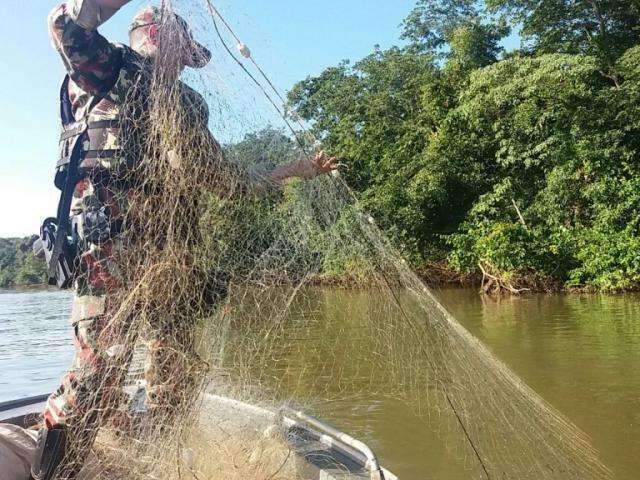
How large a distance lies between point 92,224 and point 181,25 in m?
0.83

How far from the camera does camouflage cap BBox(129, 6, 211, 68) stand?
241 cm

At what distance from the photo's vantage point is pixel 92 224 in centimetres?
225

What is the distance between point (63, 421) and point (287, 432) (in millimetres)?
1301

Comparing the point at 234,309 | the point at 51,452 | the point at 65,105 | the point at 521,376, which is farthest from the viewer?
the point at 521,376

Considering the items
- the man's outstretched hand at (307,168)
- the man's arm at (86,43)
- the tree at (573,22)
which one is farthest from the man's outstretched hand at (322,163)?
the tree at (573,22)

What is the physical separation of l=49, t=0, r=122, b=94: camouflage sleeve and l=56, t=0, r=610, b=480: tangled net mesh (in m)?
0.12

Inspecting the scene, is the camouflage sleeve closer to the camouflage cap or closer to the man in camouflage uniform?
the man in camouflage uniform

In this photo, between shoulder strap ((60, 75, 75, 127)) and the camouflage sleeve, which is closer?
the camouflage sleeve

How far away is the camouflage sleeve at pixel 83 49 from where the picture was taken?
2.12 m

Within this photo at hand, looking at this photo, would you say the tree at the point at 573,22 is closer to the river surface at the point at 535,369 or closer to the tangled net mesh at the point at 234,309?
the river surface at the point at 535,369

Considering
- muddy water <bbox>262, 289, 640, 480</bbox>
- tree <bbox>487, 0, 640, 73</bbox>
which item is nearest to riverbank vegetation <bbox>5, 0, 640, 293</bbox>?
tree <bbox>487, 0, 640, 73</bbox>

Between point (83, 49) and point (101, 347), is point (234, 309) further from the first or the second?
point (83, 49)

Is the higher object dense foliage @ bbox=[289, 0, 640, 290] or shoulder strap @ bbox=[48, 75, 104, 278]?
dense foliage @ bbox=[289, 0, 640, 290]

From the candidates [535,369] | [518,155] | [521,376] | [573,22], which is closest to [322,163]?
[521,376]
